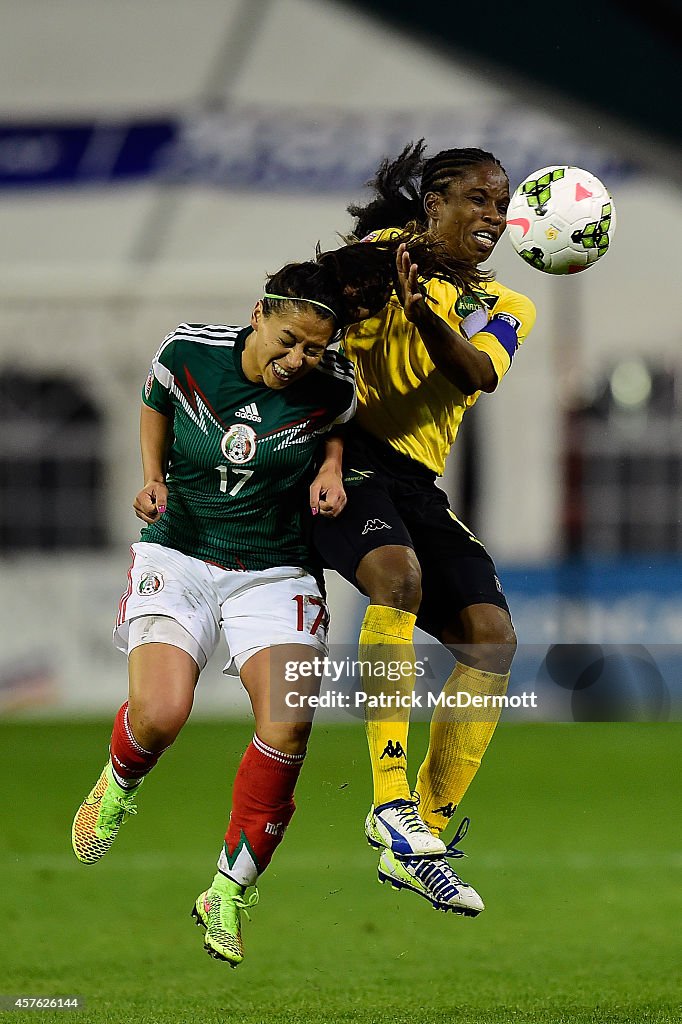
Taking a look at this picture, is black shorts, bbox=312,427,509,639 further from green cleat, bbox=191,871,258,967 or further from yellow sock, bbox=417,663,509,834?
green cleat, bbox=191,871,258,967

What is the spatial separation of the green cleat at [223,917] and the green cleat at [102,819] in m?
0.37

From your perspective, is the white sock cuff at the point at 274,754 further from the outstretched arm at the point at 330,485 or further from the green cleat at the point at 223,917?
the outstretched arm at the point at 330,485

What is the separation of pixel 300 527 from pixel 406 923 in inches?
127

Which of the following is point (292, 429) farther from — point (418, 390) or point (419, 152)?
point (419, 152)

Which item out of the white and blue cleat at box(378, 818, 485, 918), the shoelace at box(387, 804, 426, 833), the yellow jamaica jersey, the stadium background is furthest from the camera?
the stadium background

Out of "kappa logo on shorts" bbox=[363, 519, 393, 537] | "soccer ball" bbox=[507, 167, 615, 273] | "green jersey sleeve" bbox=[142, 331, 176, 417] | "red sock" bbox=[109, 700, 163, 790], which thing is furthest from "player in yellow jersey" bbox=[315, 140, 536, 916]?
"red sock" bbox=[109, 700, 163, 790]

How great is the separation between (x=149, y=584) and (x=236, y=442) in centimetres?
46

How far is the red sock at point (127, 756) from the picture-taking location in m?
4.09

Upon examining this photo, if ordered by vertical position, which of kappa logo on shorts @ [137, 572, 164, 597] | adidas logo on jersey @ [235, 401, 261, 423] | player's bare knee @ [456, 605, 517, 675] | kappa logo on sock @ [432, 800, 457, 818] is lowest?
kappa logo on sock @ [432, 800, 457, 818]

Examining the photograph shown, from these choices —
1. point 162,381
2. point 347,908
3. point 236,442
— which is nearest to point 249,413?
point 236,442

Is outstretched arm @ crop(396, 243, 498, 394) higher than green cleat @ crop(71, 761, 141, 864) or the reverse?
higher

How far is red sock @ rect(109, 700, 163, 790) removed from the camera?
4090 mm

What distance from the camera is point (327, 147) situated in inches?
262

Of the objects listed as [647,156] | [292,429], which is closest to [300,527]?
[292,429]
